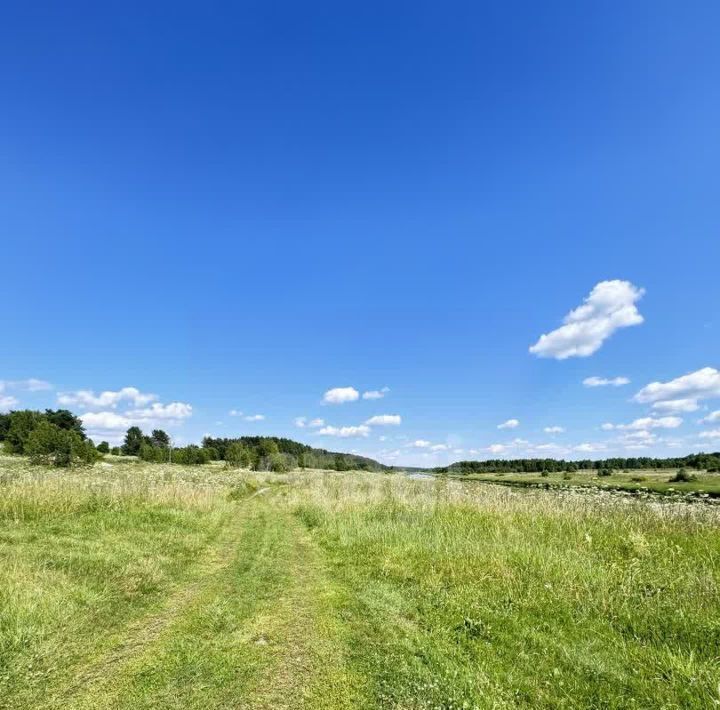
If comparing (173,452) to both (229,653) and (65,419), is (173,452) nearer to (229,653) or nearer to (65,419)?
(65,419)

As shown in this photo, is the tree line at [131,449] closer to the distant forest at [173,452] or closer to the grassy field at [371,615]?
the distant forest at [173,452]

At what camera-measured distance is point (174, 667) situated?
588 cm

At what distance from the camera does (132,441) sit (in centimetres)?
14088

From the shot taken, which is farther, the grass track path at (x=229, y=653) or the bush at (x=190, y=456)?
the bush at (x=190, y=456)

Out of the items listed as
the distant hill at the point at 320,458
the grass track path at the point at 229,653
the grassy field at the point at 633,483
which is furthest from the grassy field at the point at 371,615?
the distant hill at the point at 320,458

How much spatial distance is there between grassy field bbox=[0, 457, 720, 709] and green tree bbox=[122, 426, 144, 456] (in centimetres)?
13857

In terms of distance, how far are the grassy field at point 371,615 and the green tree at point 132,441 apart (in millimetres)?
138570

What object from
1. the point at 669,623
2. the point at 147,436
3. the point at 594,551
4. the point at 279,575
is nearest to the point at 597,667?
the point at 669,623

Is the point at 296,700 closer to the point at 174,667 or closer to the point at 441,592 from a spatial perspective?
the point at 174,667

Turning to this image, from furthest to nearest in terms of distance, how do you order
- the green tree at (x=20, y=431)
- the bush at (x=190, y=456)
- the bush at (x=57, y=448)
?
the bush at (x=190, y=456) < the green tree at (x=20, y=431) < the bush at (x=57, y=448)

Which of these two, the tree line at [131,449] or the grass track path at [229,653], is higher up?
the tree line at [131,449]

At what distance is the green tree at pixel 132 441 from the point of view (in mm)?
138625

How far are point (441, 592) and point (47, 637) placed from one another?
6.55m

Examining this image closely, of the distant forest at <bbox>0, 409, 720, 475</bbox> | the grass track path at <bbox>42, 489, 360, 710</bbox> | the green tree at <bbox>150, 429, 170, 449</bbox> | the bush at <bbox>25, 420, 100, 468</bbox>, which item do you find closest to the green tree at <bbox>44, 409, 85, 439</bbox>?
the distant forest at <bbox>0, 409, 720, 475</bbox>
